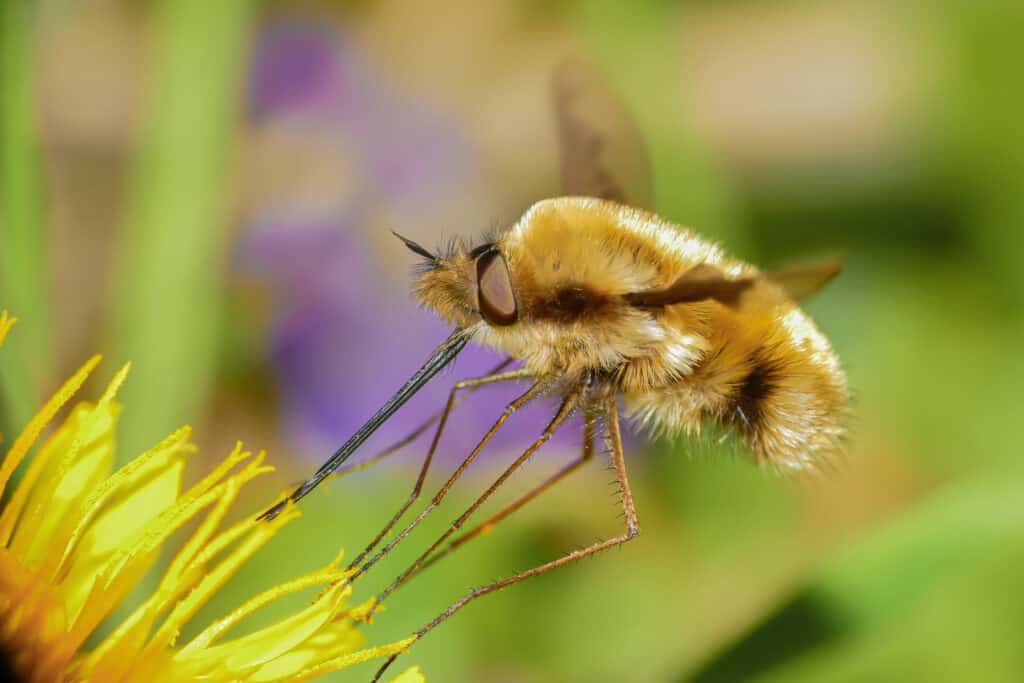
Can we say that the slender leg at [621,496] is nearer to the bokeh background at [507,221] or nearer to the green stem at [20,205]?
the bokeh background at [507,221]

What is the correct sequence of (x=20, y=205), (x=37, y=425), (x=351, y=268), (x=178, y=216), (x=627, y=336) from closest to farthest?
(x=37, y=425) → (x=627, y=336) → (x=20, y=205) → (x=178, y=216) → (x=351, y=268)

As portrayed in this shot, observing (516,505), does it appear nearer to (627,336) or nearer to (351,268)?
(627,336)

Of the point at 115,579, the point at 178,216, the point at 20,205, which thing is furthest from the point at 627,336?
the point at 178,216

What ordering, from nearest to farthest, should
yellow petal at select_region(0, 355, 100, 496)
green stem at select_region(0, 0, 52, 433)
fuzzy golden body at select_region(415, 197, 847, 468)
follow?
yellow petal at select_region(0, 355, 100, 496) → fuzzy golden body at select_region(415, 197, 847, 468) → green stem at select_region(0, 0, 52, 433)

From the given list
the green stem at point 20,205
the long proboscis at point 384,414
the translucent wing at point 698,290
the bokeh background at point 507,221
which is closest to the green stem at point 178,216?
the bokeh background at point 507,221

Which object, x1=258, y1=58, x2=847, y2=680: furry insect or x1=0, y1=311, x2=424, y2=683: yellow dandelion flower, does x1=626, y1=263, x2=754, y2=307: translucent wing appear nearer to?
x1=258, y1=58, x2=847, y2=680: furry insect

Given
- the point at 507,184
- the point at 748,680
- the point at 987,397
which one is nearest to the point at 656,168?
the point at 507,184

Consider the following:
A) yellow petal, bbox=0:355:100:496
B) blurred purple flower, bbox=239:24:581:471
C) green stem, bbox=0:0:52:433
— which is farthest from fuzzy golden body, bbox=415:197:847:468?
blurred purple flower, bbox=239:24:581:471

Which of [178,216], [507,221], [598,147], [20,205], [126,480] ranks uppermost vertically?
[507,221]
